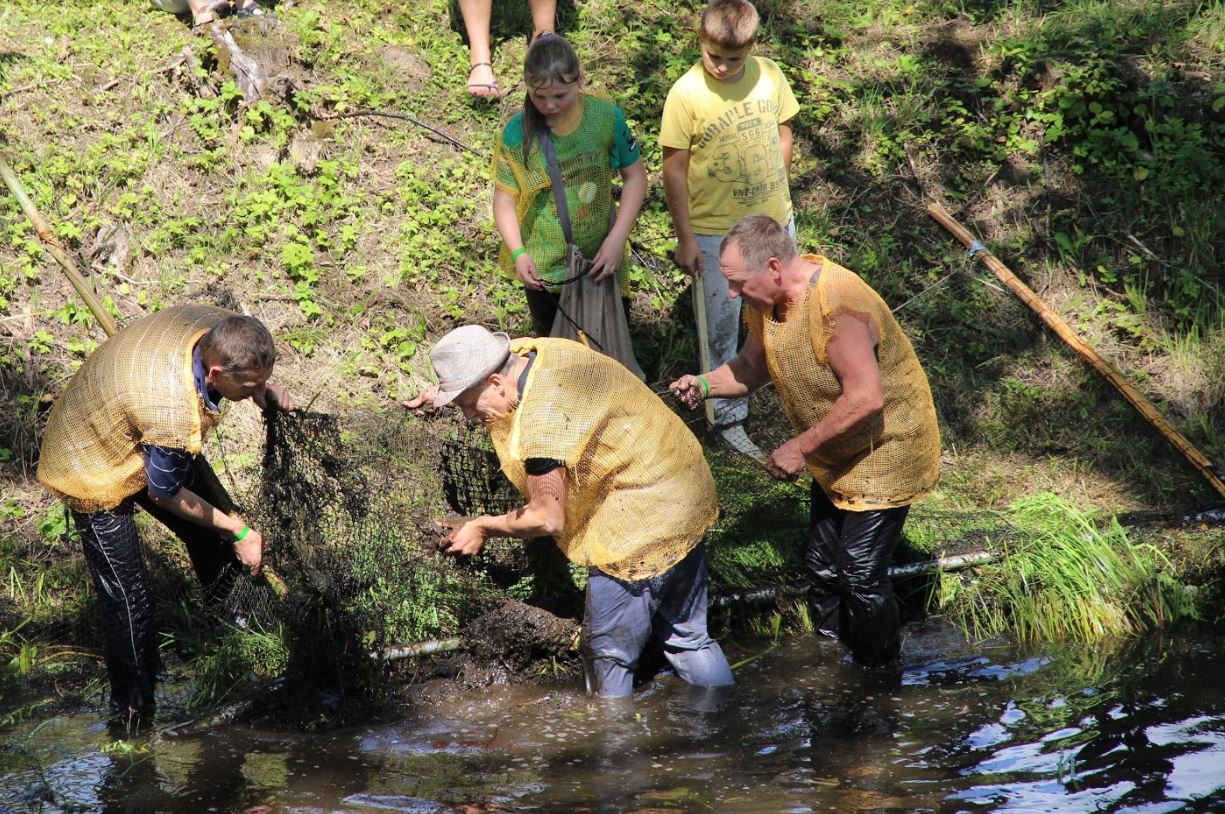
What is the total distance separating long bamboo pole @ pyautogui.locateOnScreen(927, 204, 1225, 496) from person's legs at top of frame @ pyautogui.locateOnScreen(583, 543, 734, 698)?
144 inches

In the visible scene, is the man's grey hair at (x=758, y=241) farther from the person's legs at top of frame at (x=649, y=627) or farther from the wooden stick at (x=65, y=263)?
the wooden stick at (x=65, y=263)

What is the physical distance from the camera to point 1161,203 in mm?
9289

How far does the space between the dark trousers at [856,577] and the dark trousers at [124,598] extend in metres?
3.18

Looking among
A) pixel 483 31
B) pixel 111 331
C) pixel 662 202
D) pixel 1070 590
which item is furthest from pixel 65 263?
pixel 1070 590

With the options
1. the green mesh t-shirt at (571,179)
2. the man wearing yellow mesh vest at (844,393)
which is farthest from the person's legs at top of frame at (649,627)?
the green mesh t-shirt at (571,179)

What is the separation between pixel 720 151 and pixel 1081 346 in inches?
122

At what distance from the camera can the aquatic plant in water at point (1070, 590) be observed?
6277mm

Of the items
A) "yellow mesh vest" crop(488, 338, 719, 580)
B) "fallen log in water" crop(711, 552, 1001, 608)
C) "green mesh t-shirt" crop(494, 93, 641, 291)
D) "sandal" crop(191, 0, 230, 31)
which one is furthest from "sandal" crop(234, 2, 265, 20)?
"fallen log in water" crop(711, 552, 1001, 608)

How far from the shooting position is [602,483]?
5.14 meters

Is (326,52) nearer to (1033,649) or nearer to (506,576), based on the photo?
(506,576)

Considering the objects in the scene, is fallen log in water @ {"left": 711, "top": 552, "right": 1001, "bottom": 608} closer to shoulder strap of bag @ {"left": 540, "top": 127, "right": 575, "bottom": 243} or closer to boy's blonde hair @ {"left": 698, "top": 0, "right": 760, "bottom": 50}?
shoulder strap of bag @ {"left": 540, "top": 127, "right": 575, "bottom": 243}

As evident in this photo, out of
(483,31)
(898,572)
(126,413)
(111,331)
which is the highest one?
(483,31)

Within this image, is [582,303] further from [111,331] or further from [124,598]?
[124,598]

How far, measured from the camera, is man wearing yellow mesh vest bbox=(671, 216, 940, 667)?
5.17 meters
